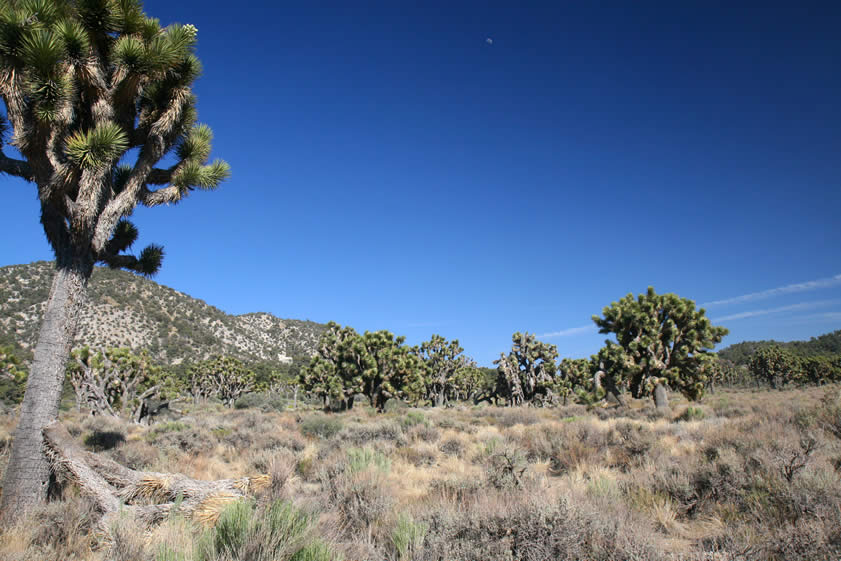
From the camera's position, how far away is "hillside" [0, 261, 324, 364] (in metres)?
56.9

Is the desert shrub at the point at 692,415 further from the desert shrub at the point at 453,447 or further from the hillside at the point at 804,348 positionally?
the hillside at the point at 804,348

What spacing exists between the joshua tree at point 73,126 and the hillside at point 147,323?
50.9 meters

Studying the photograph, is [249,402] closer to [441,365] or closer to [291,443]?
[441,365]

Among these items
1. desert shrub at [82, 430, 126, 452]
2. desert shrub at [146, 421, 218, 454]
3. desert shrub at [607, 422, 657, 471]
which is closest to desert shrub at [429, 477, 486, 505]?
desert shrub at [607, 422, 657, 471]

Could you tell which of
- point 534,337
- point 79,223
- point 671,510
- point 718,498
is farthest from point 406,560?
point 534,337

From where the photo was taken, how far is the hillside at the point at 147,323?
187ft

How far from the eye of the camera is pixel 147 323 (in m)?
69.4

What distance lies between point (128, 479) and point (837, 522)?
8.07 metres

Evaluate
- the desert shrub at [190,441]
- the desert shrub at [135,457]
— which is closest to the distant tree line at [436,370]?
the desert shrub at [190,441]

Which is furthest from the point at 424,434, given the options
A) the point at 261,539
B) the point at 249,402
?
the point at 249,402

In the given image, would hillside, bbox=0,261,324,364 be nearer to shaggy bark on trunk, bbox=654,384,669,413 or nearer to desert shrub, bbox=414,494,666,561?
shaggy bark on trunk, bbox=654,384,669,413

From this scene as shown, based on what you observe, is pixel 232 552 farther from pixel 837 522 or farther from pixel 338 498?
pixel 837 522

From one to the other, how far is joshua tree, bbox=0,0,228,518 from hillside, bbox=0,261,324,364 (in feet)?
167

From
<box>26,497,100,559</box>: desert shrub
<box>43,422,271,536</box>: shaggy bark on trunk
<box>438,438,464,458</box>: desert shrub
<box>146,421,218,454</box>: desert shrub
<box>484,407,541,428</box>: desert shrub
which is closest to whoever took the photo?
<box>26,497,100,559</box>: desert shrub
